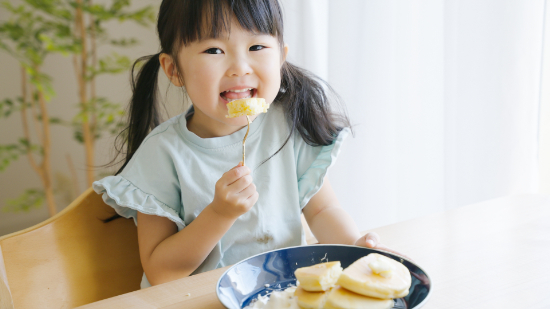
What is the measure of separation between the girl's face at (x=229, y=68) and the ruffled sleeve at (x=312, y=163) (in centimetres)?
20

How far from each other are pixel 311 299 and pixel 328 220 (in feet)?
1.65

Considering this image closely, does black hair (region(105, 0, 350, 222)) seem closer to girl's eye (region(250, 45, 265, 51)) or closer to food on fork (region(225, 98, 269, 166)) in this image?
girl's eye (region(250, 45, 265, 51))

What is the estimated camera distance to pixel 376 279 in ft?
1.83

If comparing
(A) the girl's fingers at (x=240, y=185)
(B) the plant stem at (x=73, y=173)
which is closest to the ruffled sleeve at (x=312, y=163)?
(A) the girl's fingers at (x=240, y=185)

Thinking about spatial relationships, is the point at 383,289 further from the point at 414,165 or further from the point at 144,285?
the point at 414,165

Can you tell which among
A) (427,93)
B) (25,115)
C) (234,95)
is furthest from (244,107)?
(25,115)

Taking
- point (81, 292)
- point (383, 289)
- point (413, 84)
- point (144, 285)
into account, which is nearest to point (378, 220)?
point (413, 84)

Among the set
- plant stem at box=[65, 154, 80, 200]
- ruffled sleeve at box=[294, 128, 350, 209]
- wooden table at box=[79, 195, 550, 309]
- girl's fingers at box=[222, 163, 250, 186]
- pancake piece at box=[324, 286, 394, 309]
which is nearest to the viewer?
pancake piece at box=[324, 286, 394, 309]

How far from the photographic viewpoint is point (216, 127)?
111cm

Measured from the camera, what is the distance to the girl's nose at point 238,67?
91cm

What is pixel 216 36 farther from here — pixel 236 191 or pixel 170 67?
pixel 236 191

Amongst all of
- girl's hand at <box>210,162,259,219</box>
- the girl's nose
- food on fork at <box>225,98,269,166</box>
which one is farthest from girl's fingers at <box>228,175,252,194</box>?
the girl's nose

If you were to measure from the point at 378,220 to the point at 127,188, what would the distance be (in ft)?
3.24

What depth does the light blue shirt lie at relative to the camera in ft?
3.28
